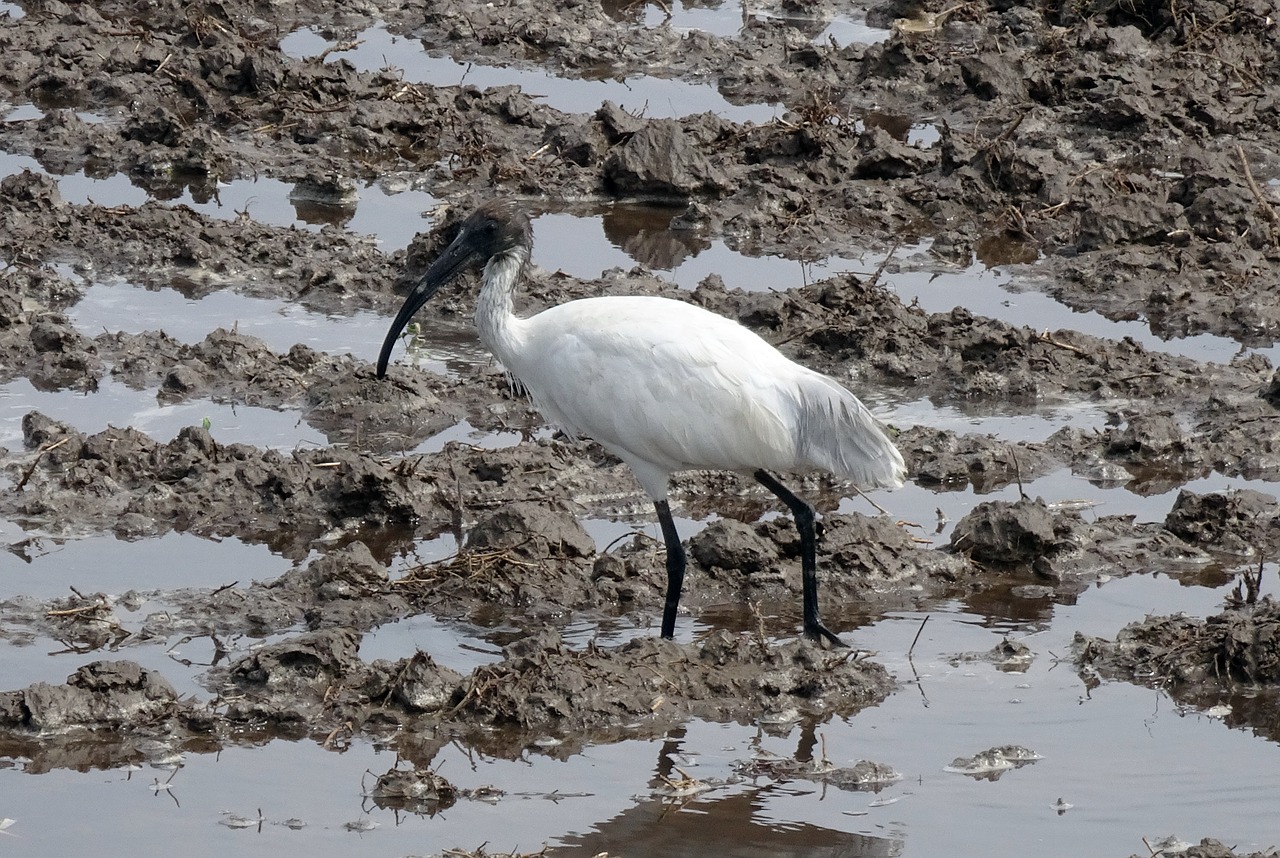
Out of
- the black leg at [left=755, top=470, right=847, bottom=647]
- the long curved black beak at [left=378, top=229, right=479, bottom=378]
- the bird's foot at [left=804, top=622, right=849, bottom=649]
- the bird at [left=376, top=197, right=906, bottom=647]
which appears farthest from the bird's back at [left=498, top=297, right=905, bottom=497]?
the long curved black beak at [left=378, top=229, right=479, bottom=378]

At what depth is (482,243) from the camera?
854 centimetres

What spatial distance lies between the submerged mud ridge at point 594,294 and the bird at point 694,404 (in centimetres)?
51

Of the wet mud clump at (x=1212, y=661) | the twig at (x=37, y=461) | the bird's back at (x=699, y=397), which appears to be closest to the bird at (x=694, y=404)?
the bird's back at (x=699, y=397)

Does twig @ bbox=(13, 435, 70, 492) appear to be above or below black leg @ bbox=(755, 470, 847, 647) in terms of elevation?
above

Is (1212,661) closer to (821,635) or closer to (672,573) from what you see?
(821,635)

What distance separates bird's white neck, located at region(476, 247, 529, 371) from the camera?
8.27 metres

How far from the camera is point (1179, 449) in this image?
9.92 m

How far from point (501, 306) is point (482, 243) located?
353 mm

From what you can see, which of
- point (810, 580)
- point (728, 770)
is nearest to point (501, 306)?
point (810, 580)

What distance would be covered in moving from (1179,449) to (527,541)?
359 cm

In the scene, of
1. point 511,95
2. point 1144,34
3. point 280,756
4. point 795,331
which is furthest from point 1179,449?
point 1144,34

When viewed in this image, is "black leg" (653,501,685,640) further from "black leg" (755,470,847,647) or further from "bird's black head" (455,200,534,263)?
"bird's black head" (455,200,534,263)

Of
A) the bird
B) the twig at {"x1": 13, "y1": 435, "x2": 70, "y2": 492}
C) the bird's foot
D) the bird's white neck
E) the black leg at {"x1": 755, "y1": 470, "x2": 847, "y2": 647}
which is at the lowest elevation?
the bird's foot

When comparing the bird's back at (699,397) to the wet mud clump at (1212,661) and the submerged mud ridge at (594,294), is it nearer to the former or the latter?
the submerged mud ridge at (594,294)
